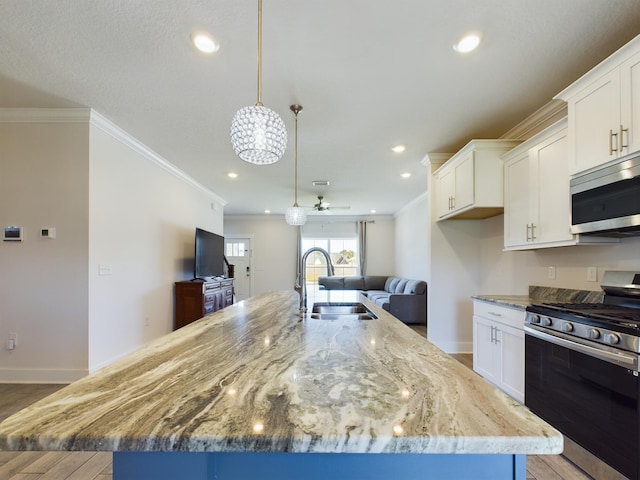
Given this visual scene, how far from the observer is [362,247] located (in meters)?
9.07

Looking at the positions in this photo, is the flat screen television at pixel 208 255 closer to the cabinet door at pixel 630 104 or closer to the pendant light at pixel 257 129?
the pendant light at pixel 257 129

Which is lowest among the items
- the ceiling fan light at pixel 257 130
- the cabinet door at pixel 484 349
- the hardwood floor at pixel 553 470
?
the hardwood floor at pixel 553 470

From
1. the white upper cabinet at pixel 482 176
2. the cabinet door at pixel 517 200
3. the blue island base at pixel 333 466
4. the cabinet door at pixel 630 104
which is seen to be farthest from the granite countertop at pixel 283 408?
the white upper cabinet at pixel 482 176

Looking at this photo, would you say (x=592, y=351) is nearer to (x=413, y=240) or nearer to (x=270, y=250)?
(x=413, y=240)

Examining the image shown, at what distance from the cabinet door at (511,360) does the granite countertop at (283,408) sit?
5.62 feet

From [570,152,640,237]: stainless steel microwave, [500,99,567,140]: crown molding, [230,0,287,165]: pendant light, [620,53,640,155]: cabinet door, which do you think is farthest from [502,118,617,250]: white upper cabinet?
[230,0,287,165]: pendant light

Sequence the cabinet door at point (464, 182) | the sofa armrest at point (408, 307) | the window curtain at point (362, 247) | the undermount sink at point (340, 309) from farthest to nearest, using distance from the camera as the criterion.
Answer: the window curtain at point (362, 247), the sofa armrest at point (408, 307), the cabinet door at point (464, 182), the undermount sink at point (340, 309)

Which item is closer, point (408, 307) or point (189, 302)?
point (189, 302)

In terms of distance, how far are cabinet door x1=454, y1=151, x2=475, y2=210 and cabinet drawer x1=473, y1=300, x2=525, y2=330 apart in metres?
1.03

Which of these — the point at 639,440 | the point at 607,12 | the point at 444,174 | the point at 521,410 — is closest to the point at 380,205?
the point at 444,174

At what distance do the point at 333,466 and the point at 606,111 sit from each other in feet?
7.81

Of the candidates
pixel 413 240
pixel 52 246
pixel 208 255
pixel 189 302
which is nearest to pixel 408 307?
pixel 413 240

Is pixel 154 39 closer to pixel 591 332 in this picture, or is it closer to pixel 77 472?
pixel 77 472

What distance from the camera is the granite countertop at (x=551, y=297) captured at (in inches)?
92.9
